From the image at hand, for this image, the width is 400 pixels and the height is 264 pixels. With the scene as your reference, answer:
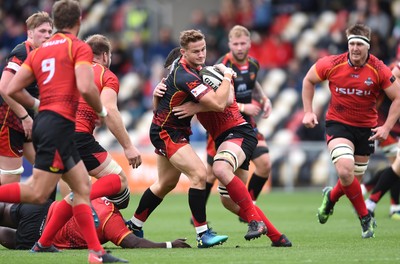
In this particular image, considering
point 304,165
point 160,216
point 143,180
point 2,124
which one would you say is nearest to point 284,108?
point 304,165

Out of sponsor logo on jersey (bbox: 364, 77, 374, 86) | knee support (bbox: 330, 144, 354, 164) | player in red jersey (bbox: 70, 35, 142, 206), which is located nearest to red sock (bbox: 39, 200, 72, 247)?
player in red jersey (bbox: 70, 35, 142, 206)

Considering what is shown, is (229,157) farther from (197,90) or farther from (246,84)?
(246,84)

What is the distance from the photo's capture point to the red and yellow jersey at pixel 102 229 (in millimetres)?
9695

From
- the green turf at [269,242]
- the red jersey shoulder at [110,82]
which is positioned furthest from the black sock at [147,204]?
the red jersey shoulder at [110,82]

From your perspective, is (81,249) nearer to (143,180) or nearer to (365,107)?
(365,107)

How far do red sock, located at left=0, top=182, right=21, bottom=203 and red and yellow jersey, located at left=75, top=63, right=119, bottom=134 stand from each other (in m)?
1.52

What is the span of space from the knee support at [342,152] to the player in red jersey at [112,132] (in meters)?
2.70

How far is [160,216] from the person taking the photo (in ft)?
51.0

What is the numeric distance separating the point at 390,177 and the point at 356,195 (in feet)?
7.67

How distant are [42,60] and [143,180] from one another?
1303 cm

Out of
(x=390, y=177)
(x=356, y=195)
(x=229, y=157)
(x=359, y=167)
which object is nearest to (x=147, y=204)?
(x=229, y=157)

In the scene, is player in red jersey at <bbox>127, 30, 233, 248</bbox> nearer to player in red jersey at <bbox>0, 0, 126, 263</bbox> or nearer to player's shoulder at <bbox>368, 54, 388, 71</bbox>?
player in red jersey at <bbox>0, 0, 126, 263</bbox>

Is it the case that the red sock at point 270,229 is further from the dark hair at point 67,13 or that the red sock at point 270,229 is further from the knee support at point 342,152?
the dark hair at point 67,13

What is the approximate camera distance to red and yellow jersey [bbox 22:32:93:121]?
8.27 m
